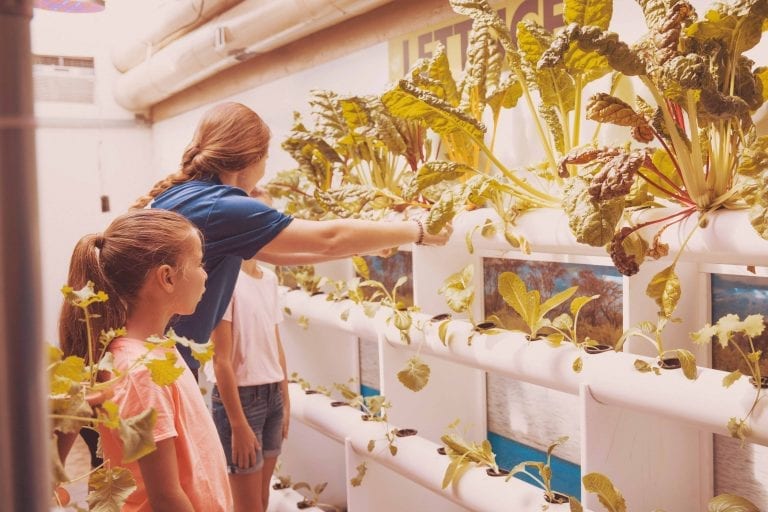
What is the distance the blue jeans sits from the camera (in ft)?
8.28

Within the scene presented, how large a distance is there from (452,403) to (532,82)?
110cm

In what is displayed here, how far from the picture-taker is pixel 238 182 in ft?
7.32

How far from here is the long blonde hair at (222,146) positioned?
216cm

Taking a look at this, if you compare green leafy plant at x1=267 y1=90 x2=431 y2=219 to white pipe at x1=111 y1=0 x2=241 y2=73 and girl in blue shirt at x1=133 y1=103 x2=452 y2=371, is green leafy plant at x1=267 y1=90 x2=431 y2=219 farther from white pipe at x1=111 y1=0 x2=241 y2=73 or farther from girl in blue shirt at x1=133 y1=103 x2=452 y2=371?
white pipe at x1=111 y1=0 x2=241 y2=73

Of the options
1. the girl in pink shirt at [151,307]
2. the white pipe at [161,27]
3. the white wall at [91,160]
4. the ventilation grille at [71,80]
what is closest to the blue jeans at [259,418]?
the girl in pink shirt at [151,307]

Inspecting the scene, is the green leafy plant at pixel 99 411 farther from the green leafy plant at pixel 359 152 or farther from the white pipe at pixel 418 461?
the green leafy plant at pixel 359 152

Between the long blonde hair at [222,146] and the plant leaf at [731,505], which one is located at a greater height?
the long blonde hair at [222,146]

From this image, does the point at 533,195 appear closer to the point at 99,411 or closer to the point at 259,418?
the point at 99,411

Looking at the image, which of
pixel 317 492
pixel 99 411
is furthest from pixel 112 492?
pixel 317 492

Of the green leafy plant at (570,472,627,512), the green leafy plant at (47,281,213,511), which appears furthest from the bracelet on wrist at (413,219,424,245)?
the green leafy plant at (47,281,213,511)

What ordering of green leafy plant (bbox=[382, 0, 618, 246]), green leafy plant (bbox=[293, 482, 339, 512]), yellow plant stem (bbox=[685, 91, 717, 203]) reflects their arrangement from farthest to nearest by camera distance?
green leafy plant (bbox=[293, 482, 339, 512]), green leafy plant (bbox=[382, 0, 618, 246]), yellow plant stem (bbox=[685, 91, 717, 203])

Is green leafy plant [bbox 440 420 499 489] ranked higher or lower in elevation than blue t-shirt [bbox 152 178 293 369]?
lower

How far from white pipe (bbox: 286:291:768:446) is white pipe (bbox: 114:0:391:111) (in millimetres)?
1402

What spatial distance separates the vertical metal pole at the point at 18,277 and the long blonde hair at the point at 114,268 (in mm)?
1041
